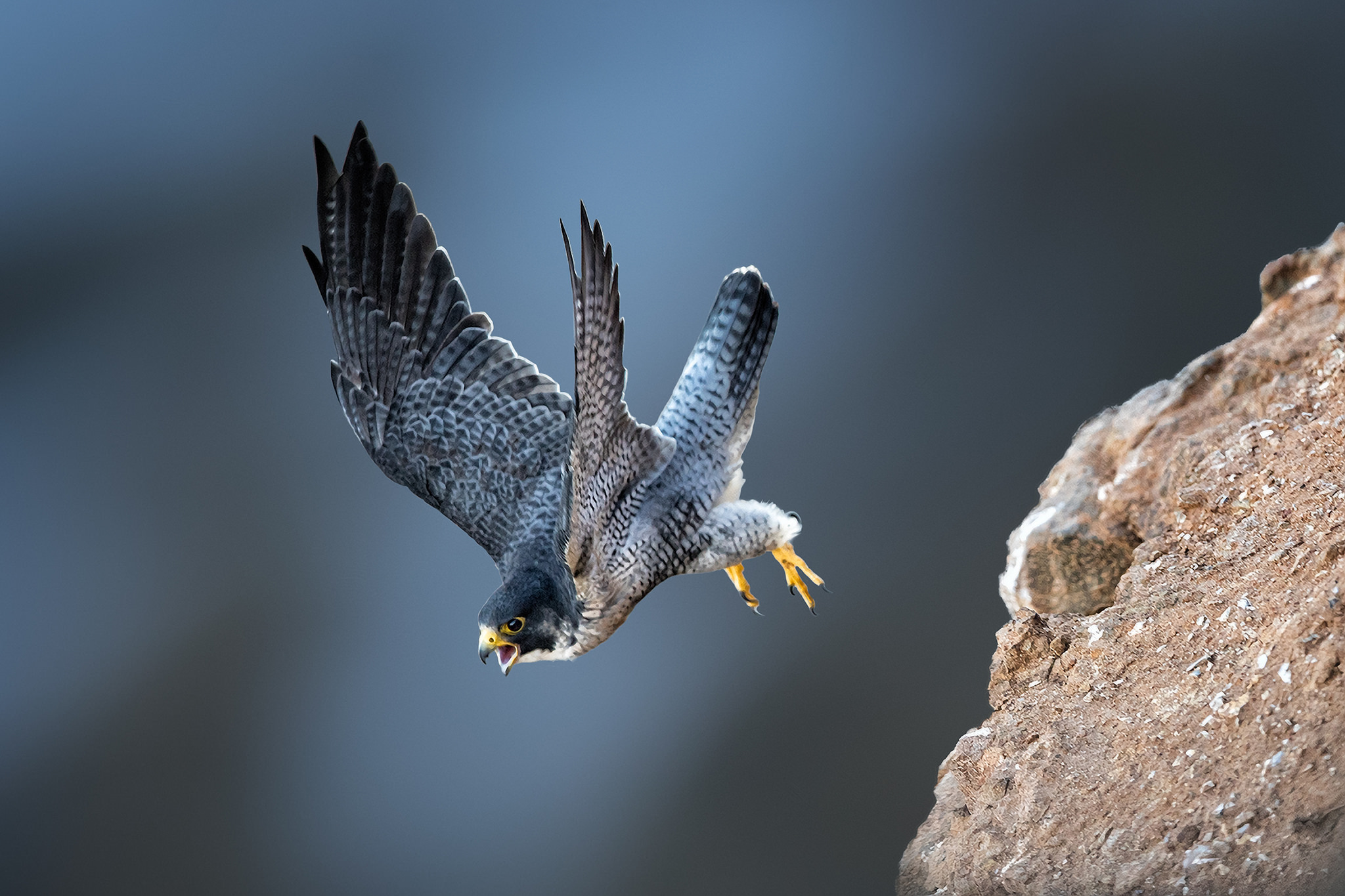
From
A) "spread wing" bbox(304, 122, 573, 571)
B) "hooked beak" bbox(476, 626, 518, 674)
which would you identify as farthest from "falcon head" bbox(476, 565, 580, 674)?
"spread wing" bbox(304, 122, 573, 571)

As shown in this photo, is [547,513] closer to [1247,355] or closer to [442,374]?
[442,374]

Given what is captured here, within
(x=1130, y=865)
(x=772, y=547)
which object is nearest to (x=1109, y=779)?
(x=1130, y=865)

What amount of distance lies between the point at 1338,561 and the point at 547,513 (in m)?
1.55

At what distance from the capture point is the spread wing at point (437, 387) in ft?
7.71

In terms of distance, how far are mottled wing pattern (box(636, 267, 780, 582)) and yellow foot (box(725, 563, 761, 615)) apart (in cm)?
24

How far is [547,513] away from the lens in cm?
229

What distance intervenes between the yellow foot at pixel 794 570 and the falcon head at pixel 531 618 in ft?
2.16

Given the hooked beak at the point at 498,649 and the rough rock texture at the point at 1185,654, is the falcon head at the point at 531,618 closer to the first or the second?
the hooked beak at the point at 498,649

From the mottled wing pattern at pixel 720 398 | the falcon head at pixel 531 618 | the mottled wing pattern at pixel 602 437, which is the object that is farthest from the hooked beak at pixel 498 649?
the mottled wing pattern at pixel 720 398

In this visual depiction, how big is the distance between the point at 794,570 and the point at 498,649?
2.88 feet

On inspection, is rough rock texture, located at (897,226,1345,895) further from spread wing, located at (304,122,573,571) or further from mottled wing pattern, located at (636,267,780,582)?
spread wing, located at (304,122,573,571)

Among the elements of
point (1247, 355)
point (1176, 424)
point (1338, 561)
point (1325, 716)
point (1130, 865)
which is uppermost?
point (1247, 355)

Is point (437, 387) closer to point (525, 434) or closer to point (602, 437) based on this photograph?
point (525, 434)

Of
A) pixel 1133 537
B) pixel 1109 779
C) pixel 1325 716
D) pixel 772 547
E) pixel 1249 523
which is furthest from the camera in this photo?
pixel 772 547
